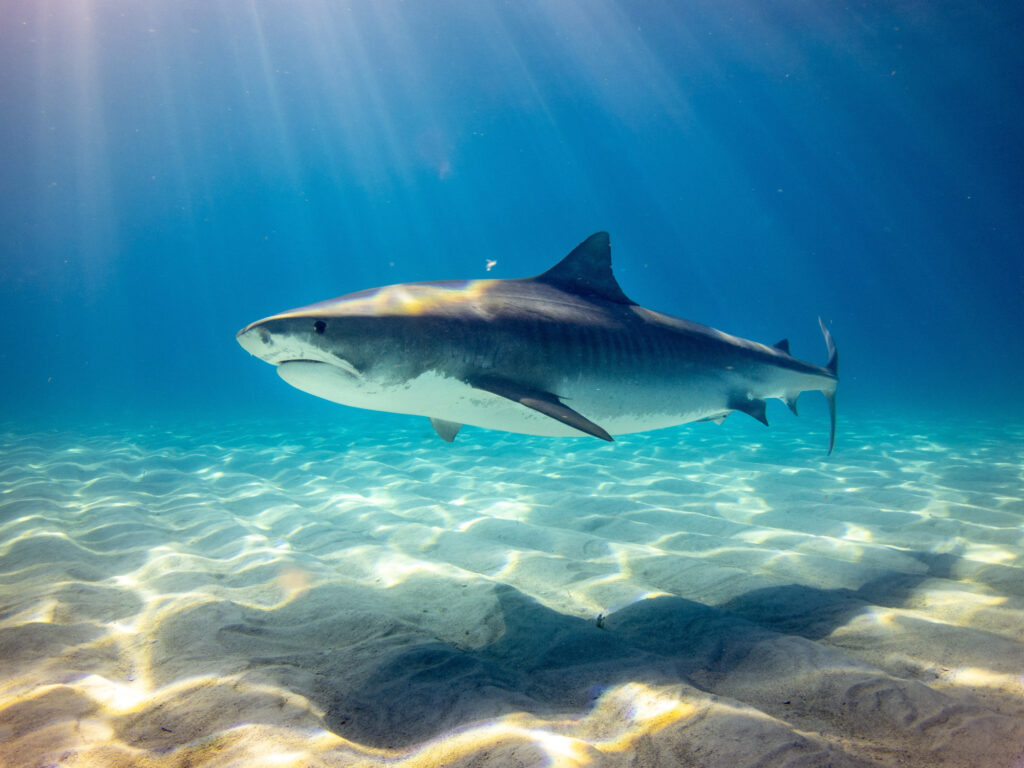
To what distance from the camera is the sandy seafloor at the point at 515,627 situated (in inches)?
58.6

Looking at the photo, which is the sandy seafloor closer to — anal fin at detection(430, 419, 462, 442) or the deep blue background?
anal fin at detection(430, 419, 462, 442)

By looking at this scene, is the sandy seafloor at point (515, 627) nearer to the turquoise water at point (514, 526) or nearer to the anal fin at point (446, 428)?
the turquoise water at point (514, 526)

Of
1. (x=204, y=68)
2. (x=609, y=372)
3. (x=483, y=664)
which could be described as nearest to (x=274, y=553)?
(x=483, y=664)

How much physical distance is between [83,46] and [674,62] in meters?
39.3

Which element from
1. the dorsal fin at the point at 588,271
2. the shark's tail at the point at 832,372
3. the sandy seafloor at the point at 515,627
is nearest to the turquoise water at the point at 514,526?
the sandy seafloor at the point at 515,627

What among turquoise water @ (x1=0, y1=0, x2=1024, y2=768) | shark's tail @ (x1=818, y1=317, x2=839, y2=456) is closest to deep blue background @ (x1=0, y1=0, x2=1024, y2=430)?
turquoise water @ (x1=0, y1=0, x2=1024, y2=768)

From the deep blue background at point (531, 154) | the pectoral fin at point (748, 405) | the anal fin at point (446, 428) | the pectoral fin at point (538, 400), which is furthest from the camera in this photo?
the deep blue background at point (531, 154)

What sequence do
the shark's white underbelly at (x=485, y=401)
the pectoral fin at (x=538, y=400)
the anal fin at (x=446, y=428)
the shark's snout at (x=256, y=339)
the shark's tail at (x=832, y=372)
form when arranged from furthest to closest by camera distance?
the shark's tail at (x=832, y=372) → the anal fin at (x=446, y=428) → the shark's white underbelly at (x=485, y=401) → the pectoral fin at (x=538, y=400) → the shark's snout at (x=256, y=339)

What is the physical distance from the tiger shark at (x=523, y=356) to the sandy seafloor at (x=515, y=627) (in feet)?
3.59

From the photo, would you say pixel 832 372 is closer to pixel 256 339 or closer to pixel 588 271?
pixel 588 271

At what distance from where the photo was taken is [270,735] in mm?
1485

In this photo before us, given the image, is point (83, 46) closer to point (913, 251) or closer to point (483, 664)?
point (483, 664)

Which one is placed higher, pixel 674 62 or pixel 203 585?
pixel 674 62

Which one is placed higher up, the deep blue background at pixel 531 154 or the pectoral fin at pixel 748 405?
the deep blue background at pixel 531 154
